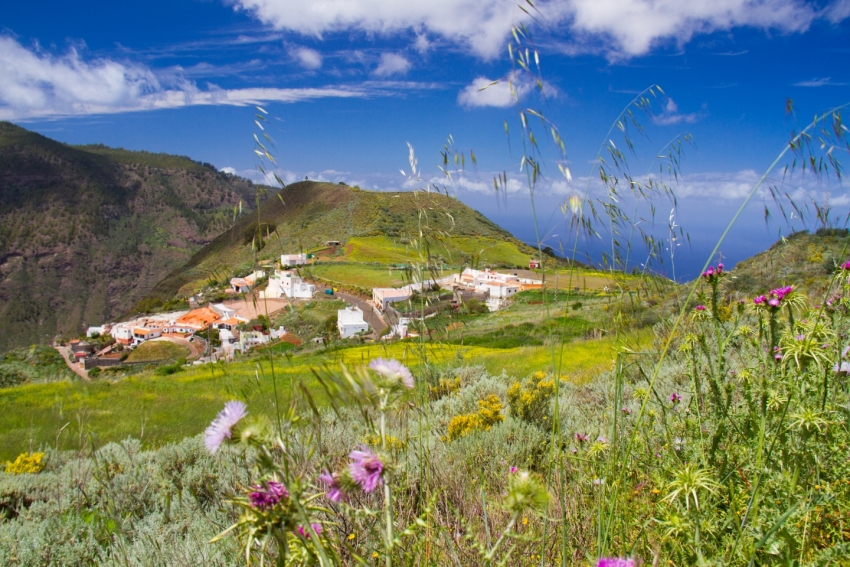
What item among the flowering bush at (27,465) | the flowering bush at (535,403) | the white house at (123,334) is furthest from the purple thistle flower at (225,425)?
the white house at (123,334)

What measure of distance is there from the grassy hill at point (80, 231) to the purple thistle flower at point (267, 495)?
507 ft

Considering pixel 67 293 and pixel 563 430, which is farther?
pixel 67 293

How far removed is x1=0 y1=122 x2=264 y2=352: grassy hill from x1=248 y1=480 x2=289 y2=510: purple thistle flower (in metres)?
155

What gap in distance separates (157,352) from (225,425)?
49.8 metres

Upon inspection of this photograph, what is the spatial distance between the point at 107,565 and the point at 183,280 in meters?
108

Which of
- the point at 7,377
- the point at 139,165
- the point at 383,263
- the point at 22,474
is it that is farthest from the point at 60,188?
the point at 22,474

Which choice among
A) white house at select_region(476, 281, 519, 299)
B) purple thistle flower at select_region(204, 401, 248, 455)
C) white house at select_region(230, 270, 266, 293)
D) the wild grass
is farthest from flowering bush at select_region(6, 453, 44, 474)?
the wild grass

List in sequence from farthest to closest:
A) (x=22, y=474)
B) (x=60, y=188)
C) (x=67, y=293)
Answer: (x=60, y=188) → (x=67, y=293) → (x=22, y=474)

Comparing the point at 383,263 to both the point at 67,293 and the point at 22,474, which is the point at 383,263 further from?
the point at 67,293

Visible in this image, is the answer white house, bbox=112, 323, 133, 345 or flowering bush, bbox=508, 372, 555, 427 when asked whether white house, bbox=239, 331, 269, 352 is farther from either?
white house, bbox=112, 323, 133, 345

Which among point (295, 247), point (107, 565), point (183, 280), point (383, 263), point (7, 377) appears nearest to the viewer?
point (107, 565)

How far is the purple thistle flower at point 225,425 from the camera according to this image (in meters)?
0.77

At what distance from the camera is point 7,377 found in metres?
25.1

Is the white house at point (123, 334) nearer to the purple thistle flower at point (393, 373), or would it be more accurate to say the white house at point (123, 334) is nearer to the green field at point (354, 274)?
the green field at point (354, 274)
